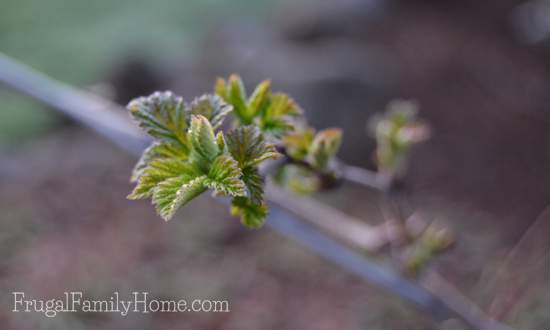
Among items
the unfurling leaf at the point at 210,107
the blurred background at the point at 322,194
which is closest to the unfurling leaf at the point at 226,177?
the unfurling leaf at the point at 210,107

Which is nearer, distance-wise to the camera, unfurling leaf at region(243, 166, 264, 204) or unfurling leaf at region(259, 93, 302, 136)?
unfurling leaf at region(243, 166, 264, 204)

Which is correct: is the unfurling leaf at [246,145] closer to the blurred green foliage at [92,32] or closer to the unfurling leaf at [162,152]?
the unfurling leaf at [162,152]

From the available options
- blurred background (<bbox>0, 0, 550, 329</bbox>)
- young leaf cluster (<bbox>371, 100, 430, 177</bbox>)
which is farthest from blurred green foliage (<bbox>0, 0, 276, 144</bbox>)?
young leaf cluster (<bbox>371, 100, 430, 177</bbox>)

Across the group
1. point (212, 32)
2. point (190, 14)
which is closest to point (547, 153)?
point (212, 32)

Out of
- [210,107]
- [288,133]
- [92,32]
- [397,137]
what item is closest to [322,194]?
[397,137]

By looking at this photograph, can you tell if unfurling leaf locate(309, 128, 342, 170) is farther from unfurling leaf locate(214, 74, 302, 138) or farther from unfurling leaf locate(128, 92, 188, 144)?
unfurling leaf locate(128, 92, 188, 144)
